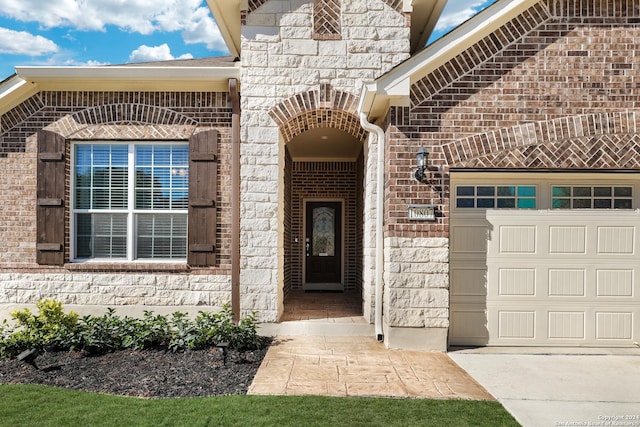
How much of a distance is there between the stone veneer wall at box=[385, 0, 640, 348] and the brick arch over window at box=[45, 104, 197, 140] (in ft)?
11.1

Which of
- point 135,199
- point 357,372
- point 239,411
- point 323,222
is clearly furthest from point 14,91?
point 323,222

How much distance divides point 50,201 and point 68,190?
1.00 feet

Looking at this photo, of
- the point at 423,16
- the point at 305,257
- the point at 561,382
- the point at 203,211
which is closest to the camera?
the point at 561,382

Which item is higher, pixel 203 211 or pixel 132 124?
pixel 132 124

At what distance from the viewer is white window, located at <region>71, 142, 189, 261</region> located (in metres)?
7.01

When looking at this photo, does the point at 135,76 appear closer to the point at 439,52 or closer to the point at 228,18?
the point at 228,18

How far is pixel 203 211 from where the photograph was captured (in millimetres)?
6785

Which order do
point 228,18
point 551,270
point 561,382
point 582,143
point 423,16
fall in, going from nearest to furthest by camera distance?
point 561,382 < point 582,143 < point 551,270 < point 228,18 < point 423,16

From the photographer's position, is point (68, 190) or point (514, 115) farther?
point (68, 190)

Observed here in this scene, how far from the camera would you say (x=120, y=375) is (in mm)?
4855

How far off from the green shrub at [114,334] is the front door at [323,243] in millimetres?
4979

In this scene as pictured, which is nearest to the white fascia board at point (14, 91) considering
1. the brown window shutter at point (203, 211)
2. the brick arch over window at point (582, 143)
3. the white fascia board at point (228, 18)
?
the brown window shutter at point (203, 211)

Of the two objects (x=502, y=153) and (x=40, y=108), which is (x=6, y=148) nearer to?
(x=40, y=108)

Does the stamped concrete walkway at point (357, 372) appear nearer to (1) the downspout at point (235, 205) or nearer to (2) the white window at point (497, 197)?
(1) the downspout at point (235, 205)
